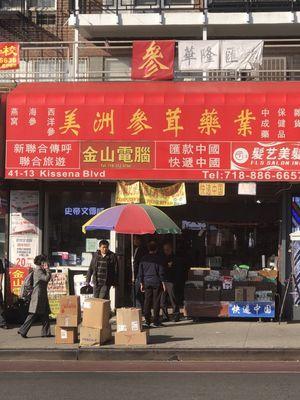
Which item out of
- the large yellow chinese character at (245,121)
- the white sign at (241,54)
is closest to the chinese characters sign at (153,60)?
the white sign at (241,54)

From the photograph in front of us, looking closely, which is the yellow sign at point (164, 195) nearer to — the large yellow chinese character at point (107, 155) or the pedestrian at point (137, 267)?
the large yellow chinese character at point (107, 155)

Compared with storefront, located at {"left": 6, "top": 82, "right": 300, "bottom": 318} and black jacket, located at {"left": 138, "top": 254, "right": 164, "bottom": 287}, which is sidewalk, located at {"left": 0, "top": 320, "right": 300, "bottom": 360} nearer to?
black jacket, located at {"left": 138, "top": 254, "right": 164, "bottom": 287}

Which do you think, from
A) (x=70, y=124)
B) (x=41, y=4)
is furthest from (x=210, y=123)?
(x=41, y=4)

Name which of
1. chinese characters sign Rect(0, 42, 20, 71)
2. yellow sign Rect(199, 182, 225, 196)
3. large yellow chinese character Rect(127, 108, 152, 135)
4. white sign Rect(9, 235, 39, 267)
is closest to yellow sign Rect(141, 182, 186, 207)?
yellow sign Rect(199, 182, 225, 196)

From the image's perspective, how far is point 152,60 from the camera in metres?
13.7

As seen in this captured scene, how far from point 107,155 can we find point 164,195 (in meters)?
1.49

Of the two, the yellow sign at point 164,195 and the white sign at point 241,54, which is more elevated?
the white sign at point 241,54

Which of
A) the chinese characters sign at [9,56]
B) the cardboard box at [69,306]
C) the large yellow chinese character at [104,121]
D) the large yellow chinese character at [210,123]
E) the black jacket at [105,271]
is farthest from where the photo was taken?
the chinese characters sign at [9,56]

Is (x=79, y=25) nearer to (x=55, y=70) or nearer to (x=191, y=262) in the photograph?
(x=55, y=70)

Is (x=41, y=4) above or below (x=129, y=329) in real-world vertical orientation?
above

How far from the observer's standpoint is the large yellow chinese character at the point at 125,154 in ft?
42.1

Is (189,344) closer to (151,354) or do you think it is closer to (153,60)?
(151,354)

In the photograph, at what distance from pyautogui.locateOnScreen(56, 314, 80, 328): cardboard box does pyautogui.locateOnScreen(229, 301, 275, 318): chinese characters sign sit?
12.6 ft

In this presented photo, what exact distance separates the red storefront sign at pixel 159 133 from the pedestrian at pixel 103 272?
1655mm
